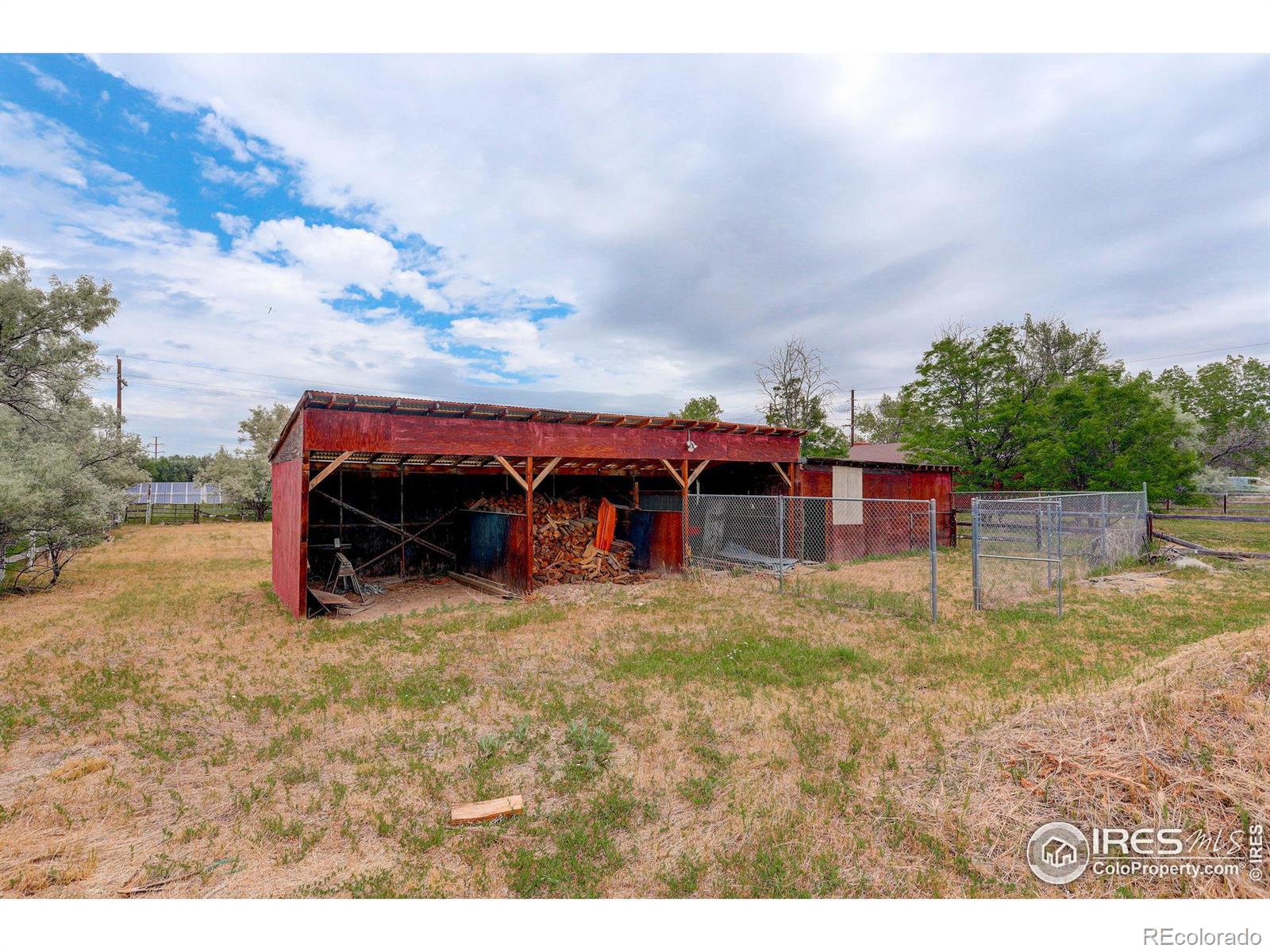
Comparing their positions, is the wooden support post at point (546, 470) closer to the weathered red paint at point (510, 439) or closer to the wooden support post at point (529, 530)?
the wooden support post at point (529, 530)

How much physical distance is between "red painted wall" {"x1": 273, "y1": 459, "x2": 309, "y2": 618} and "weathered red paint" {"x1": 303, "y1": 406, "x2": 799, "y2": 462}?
2.75 ft

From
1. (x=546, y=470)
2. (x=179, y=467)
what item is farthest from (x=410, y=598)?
(x=179, y=467)

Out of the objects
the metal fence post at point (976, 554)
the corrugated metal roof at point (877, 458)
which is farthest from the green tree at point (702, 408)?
the metal fence post at point (976, 554)

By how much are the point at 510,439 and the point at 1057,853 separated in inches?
381

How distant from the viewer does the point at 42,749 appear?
15.5 ft

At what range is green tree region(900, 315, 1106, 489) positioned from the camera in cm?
1881

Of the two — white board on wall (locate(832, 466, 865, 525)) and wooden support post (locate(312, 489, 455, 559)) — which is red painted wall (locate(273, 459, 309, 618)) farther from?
white board on wall (locate(832, 466, 865, 525))

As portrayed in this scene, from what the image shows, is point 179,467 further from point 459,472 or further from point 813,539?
point 813,539

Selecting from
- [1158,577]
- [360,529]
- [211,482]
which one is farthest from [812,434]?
[211,482]

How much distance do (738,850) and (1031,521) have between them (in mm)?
16824

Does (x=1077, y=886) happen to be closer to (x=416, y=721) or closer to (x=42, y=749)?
(x=416, y=721)

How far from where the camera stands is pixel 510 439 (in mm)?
10883

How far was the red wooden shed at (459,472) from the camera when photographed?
951cm

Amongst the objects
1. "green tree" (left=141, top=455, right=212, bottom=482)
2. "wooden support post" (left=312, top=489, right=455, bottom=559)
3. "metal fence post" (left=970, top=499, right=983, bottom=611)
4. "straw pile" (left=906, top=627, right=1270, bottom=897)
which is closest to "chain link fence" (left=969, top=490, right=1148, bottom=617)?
"metal fence post" (left=970, top=499, right=983, bottom=611)
